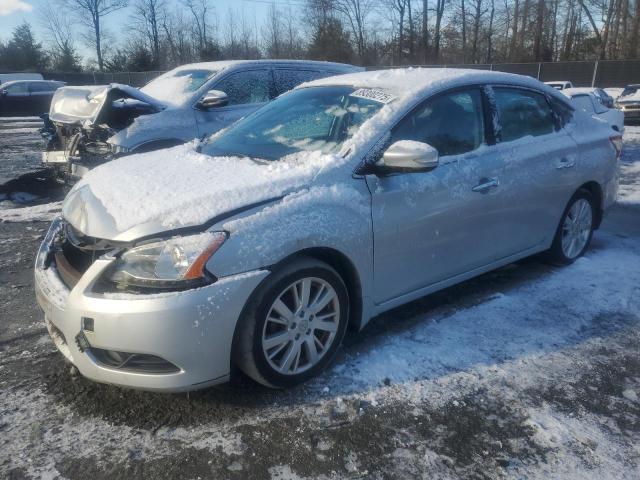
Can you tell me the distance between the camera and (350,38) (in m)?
46.7

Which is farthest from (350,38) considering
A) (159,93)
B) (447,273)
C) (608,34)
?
(447,273)

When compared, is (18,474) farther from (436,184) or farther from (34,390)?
(436,184)

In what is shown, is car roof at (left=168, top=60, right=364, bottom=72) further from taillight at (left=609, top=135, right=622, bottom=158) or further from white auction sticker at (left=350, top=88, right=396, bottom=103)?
taillight at (left=609, top=135, right=622, bottom=158)

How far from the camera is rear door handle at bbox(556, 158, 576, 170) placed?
13.8ft

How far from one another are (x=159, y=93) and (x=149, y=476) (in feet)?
19.8

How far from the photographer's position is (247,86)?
6.90 m

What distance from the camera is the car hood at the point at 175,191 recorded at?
2.52 metres

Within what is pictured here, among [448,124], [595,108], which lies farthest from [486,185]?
[595,108]

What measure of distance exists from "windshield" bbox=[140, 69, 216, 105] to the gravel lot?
3.73 metres

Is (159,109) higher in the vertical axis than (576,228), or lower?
higher

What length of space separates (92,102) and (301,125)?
13.7 feet

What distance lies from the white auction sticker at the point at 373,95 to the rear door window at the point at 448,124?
7.7 inches

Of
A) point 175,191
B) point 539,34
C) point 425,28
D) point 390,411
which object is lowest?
point 390,411

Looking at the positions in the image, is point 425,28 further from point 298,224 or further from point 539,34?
point 298,224
